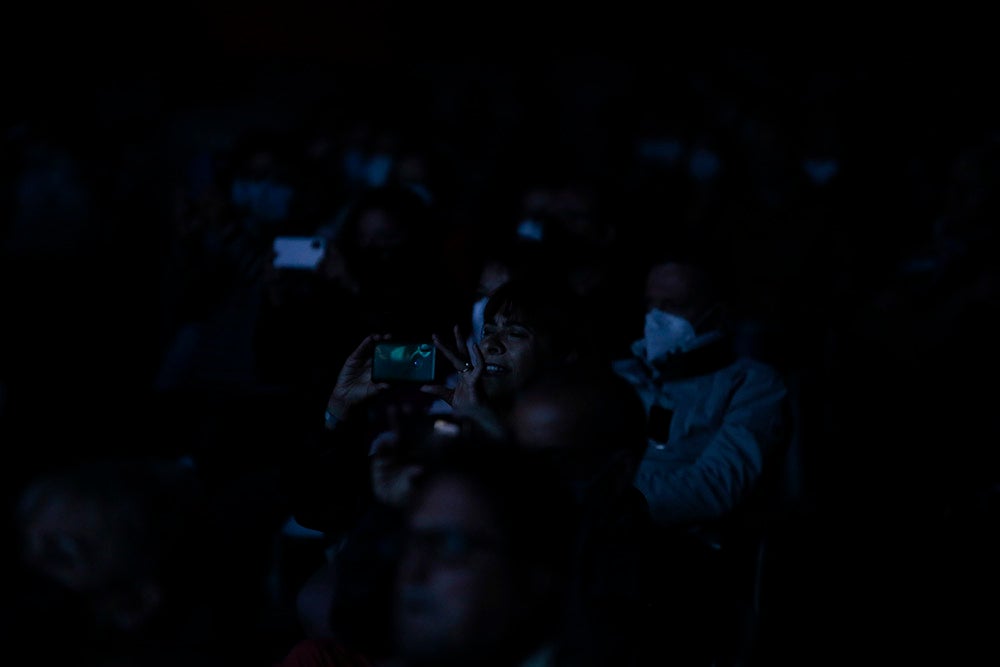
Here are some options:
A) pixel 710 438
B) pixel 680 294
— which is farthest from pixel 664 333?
pixel 710 438

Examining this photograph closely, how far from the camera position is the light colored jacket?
83.3 inches

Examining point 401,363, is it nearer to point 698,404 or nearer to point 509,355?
point 509,355

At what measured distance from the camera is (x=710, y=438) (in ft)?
7.74

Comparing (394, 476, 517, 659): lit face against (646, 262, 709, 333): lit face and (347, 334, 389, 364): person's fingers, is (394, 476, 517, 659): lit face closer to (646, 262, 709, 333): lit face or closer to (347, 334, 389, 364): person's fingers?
(347, 334, 389, 364): person's fingers

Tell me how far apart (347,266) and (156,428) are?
140 centimetres

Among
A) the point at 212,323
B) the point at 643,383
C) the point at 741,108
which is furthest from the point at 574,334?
the point at 741,108

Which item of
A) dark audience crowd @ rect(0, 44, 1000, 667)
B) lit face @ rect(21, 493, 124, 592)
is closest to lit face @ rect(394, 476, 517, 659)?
dark audience crowd @ rect(0, 44, 1000, 667)

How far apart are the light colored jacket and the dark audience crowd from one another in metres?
0.01

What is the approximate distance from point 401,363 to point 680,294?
1.08 metres

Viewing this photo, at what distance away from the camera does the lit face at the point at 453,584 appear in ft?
3.60

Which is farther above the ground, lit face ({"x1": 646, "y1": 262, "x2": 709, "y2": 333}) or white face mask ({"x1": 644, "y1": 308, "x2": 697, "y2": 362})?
lit face ({"x1": 646, "y1": 262, "x2": 709, "y2": 333})

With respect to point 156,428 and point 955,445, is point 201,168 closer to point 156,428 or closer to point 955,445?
point 156,428

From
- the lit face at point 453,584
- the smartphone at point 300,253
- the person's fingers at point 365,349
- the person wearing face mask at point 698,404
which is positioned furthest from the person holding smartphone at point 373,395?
the smartphone at point 300,253

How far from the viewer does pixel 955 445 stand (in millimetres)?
3545
